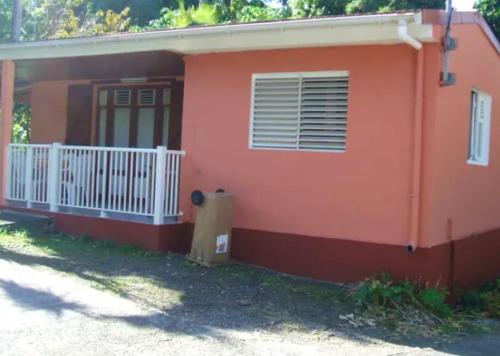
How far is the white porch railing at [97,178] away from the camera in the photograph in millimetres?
9328

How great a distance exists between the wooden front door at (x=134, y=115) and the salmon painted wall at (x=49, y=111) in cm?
→ 118

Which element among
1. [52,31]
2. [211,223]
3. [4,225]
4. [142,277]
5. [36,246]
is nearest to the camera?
[142,277]

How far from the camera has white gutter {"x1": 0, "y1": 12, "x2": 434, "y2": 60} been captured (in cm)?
739

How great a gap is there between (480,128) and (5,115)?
7.68 m

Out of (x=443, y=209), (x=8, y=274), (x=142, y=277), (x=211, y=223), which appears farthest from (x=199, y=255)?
(x=443, y=209)

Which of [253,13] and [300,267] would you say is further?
[253,13]

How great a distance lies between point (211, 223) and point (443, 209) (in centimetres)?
294

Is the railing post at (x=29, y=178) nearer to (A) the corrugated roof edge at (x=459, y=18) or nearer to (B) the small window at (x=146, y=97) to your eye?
(B) the small window at (x=146, y=97)

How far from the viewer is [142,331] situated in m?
5.76

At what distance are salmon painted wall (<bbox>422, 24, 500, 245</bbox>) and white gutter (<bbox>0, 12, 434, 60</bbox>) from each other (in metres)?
0.79

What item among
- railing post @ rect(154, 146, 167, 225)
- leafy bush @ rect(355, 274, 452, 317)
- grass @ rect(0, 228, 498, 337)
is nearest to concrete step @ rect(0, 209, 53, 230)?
grass @ rect(0, 228, 498, 337)

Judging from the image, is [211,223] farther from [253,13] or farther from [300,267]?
[253,13]

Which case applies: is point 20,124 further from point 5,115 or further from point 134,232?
point 134,232

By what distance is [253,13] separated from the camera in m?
22.9
